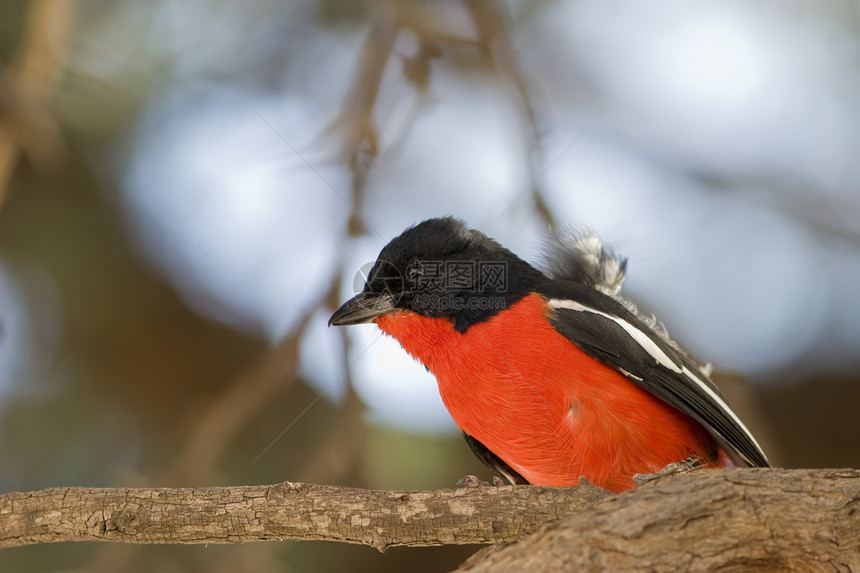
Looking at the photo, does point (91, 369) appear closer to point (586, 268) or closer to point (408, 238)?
point (408, 238)

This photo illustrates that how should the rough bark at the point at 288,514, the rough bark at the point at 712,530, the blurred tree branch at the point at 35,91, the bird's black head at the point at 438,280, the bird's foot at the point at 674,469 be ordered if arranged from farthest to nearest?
the blurred tree branch at the point at 35,91
the bird's black head at the point at 438,280
the bird's foot at the point at 674,469
the rough bark at the point at 288,514
the rough bark at the point at 712,530

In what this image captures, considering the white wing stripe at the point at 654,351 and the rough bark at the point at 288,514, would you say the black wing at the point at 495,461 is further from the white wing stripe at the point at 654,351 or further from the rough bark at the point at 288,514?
the rough bark at the point at 288,514

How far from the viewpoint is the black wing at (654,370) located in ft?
11.3

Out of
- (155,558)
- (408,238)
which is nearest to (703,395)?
(408,238)

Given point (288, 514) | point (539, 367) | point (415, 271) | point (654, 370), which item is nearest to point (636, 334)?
point (654, 370)

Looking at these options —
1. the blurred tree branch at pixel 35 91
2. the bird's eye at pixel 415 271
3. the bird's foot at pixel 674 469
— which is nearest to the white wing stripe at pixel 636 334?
the bird's foot at pixel 674 469

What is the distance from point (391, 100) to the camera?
511cm

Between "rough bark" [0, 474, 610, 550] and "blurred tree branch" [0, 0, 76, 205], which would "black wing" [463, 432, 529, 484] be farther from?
"blurred tree branch" [0, 0, 76, 205]

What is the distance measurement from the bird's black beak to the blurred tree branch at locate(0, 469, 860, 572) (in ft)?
3.99

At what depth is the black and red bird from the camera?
11.1ft

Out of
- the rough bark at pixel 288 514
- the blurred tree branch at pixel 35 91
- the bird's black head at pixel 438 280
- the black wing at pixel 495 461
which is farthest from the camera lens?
the blurred tree branch at pixel 35 91

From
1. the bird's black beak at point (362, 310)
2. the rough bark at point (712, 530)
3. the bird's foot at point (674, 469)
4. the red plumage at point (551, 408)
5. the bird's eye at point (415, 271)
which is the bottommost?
the rough bark at point (712, 530)

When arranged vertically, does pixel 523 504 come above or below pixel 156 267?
below

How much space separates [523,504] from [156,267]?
364cm
